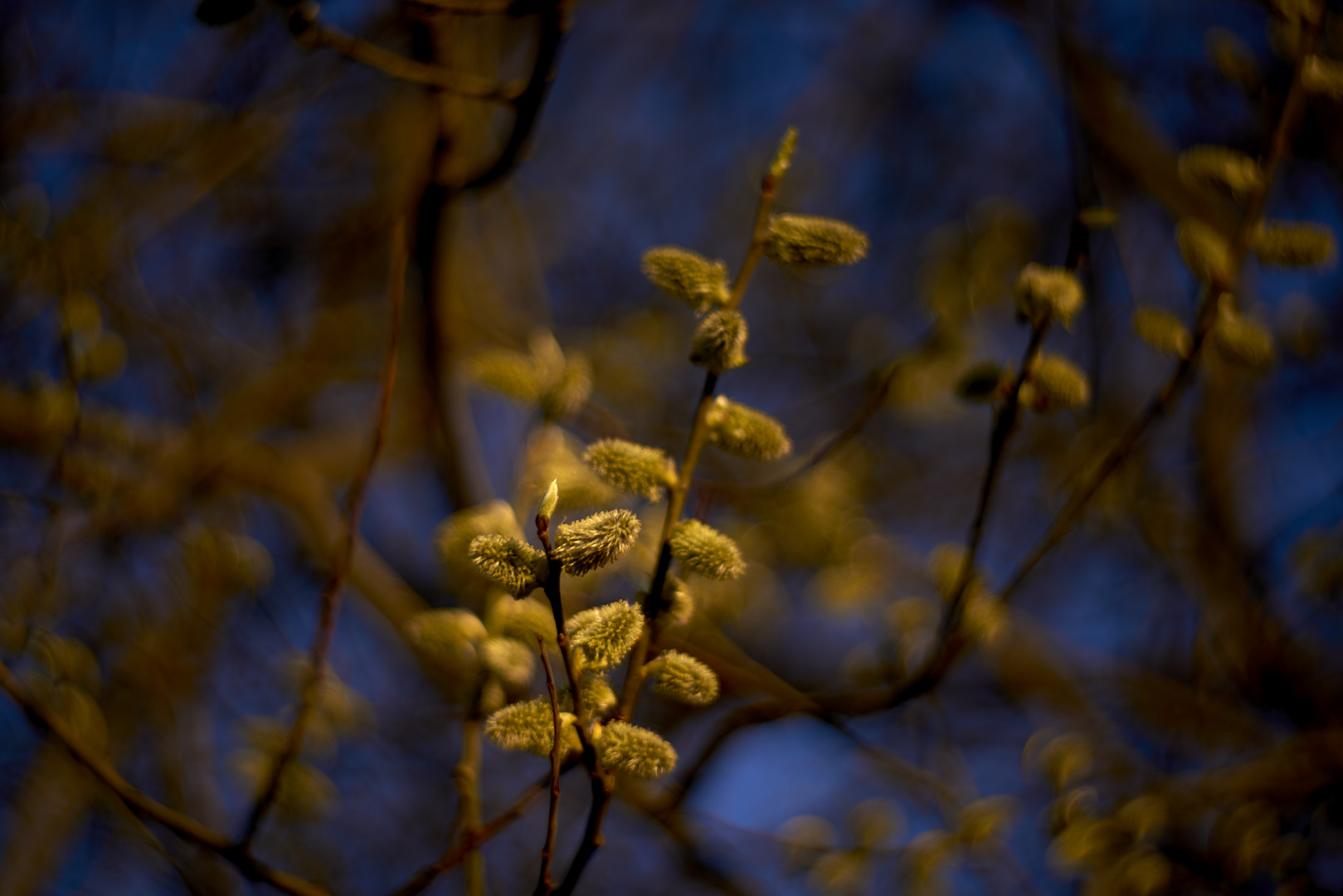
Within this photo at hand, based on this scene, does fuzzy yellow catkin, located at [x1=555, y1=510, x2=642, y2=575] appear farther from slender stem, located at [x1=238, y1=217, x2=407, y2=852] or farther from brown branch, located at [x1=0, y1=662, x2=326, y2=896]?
brown branch, located at [x1=0, y1=662, x2=326, y2=896]

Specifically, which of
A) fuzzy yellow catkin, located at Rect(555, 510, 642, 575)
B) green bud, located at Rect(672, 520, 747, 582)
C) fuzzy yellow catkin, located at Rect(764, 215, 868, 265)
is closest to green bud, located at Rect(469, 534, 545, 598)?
fuzzy yellow catkin, located at Rect(555, 510, 642, 575)

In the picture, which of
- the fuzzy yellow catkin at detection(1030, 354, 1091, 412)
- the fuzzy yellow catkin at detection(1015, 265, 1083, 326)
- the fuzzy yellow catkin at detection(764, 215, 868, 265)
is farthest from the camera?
the fuzzy yellow catkin at detection(1030, 354, 1091, 412)

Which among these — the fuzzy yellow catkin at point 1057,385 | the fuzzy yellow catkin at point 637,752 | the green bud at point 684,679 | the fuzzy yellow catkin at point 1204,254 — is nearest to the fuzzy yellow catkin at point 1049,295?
the fuzzy yellow catkin at point 1057,385

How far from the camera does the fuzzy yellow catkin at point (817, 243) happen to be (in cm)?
108

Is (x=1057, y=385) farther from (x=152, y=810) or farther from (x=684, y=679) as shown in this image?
(x=152, y=810)

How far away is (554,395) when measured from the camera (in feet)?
4.87

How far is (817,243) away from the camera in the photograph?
3.54 ft

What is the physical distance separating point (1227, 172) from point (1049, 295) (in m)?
0.41

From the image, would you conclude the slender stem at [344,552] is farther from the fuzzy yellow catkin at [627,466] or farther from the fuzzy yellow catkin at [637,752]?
the fuzzy yellow catkin at [637,752]

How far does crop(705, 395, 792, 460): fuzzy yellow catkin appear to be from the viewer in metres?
1.13

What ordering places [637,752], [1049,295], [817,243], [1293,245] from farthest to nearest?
[1293,245], [1049,295], [817,243], [637,752]

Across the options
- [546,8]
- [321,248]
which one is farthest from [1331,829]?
[321,248]

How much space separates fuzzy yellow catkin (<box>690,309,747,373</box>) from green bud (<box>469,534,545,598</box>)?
314mm

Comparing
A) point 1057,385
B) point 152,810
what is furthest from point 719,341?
point 152,810
